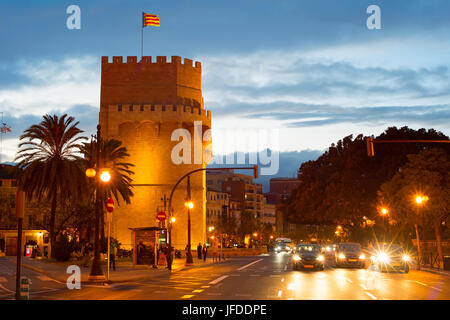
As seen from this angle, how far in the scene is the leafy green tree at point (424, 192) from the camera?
144 feet

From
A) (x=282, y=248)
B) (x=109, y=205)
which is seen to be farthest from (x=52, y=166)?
(x=282, y=248)

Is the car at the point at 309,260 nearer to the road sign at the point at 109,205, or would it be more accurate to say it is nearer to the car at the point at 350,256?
the car at the point at 350,256

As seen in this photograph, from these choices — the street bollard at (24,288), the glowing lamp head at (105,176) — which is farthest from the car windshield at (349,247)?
the street bollard at (24,288)

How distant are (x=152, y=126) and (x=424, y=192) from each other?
37.2 metres

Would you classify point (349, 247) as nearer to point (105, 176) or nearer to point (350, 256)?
point (350, 256)

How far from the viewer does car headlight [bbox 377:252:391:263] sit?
35344 millimetres

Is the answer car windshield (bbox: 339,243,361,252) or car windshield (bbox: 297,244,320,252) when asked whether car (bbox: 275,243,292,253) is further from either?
car windshield (bbox: 297,244,320,252)

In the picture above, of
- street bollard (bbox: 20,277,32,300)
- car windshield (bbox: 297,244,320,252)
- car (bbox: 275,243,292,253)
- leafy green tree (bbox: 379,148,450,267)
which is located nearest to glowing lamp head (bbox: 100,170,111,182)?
street bollard (bbox: 20,277,32,300)

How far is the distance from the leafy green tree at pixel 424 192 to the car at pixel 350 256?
5.39 m

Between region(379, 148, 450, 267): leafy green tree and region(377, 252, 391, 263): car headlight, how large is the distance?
24.7 ft

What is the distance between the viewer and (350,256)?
41.2 metres

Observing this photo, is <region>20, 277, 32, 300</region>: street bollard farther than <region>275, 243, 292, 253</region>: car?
No

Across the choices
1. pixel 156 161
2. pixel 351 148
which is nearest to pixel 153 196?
pixel 156 161
